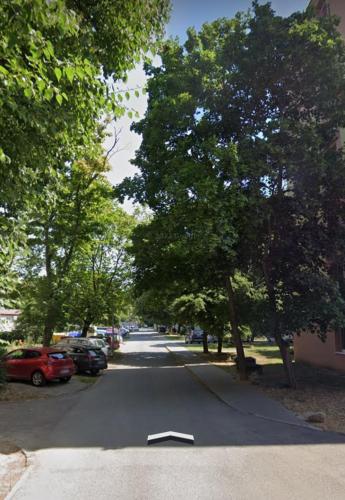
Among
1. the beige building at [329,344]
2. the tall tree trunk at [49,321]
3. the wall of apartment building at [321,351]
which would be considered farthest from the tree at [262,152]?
the tall tree trunk at [49,321]

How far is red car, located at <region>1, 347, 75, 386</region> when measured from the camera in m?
17.0

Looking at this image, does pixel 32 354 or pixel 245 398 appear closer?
pixel 245 398

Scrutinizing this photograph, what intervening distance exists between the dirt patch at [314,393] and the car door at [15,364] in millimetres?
8946

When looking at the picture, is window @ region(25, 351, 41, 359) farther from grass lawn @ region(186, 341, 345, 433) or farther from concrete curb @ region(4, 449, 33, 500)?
concrete curb @ region(4, 449, 33, 500)

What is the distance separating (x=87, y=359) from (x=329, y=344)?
11.2m

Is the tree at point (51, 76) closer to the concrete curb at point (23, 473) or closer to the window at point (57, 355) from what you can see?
the concrete curb at point (23, 473)

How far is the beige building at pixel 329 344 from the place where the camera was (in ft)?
64.1

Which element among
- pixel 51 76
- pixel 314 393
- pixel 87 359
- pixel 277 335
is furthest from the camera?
pixel 87 359

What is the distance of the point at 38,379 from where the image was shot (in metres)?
17.0

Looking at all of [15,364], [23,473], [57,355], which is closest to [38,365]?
[57,355]

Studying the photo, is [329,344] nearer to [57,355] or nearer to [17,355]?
[57,355]

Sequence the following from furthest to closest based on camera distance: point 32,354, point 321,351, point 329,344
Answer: point 321,351, point 329,344, point 32,354

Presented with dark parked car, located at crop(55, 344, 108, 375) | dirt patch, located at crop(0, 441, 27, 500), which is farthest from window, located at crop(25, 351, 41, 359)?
dirt patch, located at crop(0, 441, 27, 500)

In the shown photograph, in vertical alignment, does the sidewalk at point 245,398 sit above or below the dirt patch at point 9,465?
above
